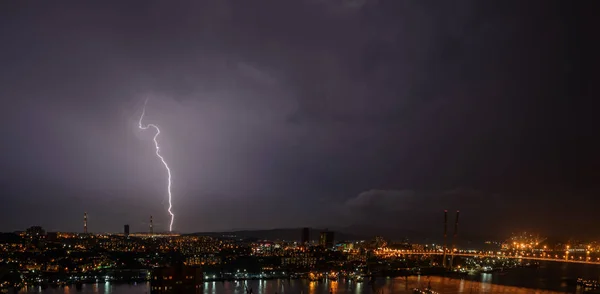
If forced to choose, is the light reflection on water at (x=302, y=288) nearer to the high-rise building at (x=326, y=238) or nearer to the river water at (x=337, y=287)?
the river water at (x=337, y=287)

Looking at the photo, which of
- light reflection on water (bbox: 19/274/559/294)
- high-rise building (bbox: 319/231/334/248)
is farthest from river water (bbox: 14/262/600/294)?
high-rise building (bbox: 319/231/334/248)

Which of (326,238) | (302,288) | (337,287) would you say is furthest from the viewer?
(326,238)

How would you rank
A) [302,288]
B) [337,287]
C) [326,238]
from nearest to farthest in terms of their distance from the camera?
[302,288] < [337,287] < [326,238]

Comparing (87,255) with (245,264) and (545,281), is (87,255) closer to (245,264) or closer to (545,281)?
(245,264)

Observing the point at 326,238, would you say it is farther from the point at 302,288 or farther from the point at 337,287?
the point at 302,288

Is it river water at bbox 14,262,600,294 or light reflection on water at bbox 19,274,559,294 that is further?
river water at bbox 14,262,600,294

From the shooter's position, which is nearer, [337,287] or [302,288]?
[302,288]

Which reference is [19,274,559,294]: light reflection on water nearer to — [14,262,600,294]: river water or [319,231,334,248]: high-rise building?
[14,262,600,294]: river water

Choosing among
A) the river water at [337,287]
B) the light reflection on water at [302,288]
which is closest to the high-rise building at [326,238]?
the river water at [337,287]

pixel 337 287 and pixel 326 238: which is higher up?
pixel 337 287

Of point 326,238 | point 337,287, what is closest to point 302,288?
point 337,287

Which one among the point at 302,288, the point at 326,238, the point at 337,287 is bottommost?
the point at 326,238

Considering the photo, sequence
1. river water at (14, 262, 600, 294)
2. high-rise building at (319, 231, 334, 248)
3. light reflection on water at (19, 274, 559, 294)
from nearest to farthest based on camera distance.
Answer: light reflection on water at (19, 274, 559, 294), river water at (14, 262, 600, 294), high-rise building at (319, 231, 334, 248)
